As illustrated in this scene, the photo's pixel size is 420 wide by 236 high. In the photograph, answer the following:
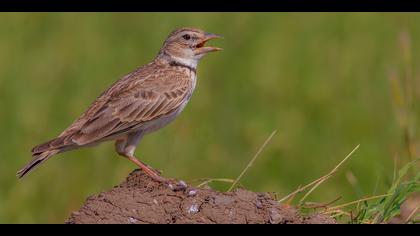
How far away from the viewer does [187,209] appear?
24.6 ft

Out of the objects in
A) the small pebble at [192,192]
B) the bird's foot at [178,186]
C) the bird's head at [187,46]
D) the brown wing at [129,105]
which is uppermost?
the bird's head at [187,46]

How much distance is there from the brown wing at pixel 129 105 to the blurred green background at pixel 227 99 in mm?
3460

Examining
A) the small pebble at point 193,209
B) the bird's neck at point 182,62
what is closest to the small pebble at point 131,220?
the small pebble at point 193,209

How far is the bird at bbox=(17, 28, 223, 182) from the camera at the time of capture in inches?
361

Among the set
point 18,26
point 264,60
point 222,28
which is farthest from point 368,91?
point 18,26

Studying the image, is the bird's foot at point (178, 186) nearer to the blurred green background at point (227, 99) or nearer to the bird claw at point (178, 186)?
the bird claw at point (178, 186)

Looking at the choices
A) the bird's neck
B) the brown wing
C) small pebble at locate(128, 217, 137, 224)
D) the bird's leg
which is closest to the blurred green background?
the bird's neck

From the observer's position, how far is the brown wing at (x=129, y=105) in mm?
9242

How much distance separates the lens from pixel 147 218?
7.39 m

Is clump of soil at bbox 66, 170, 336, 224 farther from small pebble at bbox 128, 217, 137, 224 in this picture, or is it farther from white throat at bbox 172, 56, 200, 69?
white throat at bbox 172, 56, 200, 69

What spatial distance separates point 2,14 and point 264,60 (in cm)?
504

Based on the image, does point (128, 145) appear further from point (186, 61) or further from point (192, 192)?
point (192, 192)

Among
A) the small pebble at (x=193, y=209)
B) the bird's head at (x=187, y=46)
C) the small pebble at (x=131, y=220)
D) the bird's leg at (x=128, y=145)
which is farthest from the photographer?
the bird's head at (x=187, y=46)

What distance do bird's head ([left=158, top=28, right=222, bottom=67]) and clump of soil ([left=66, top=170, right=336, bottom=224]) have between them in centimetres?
268
